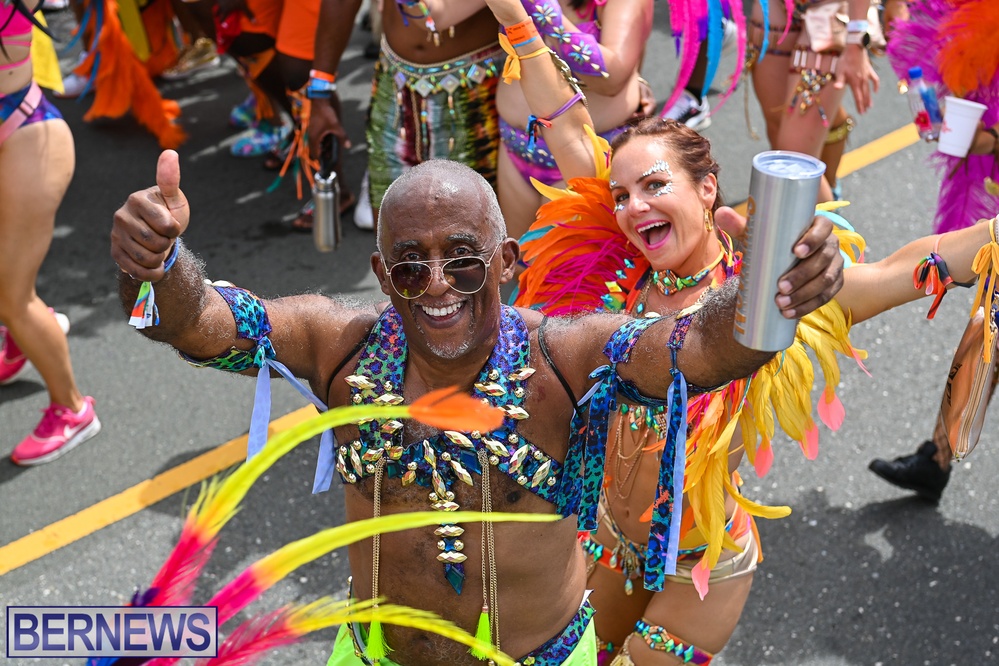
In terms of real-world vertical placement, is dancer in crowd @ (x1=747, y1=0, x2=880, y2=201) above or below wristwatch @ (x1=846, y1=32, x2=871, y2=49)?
below

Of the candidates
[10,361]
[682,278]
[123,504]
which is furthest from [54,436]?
[682,278]

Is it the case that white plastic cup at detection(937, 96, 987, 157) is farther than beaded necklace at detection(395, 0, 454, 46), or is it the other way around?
beaded necklace at detection(395, 0, 454, 46)

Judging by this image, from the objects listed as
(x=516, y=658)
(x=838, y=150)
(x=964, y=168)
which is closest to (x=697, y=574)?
(x=516, y=658)

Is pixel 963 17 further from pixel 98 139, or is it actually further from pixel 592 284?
pixel 98 139

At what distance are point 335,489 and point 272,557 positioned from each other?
278 centimetres

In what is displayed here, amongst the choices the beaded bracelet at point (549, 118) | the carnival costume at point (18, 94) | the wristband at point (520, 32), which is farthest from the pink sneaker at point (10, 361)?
the wristband at point (520, 32)

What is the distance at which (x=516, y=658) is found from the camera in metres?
2.54

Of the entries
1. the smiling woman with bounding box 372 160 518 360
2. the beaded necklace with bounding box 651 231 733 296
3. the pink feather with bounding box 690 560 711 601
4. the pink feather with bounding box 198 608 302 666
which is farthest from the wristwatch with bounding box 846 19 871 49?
the pink feather with bounding box 198 608 302 666

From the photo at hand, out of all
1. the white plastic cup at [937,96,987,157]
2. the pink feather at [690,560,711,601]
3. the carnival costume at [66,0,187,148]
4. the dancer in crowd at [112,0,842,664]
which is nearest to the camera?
the dancer in crowd at [112,0,842,664]

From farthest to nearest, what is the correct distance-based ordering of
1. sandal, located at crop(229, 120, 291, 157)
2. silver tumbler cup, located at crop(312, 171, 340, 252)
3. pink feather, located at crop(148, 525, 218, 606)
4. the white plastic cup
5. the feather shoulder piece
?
sandal, located at crop(229, 120, 291, 157), silver tumbler cup, located at crop(312, 171, 340, 252), the white plastic cup, the feather shoulder piece, pink feather, located at crop(148, 525, 218, 606)

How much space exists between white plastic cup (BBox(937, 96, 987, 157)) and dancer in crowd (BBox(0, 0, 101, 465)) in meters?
3.04

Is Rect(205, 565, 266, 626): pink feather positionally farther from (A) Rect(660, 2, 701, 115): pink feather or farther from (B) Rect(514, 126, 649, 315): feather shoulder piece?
(A) Rect(660, 2, 701, 115): pink feather

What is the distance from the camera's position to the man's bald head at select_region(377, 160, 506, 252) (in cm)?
232

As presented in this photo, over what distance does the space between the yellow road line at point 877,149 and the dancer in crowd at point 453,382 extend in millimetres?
4621
